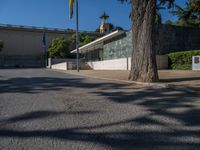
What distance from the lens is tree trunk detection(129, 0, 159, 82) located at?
422 inches

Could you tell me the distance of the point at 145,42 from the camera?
10.8 m

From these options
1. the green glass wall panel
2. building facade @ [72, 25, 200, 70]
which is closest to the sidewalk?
building facade @ [72, 25, 200, 70]

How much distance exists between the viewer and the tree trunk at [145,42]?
35.1 feet

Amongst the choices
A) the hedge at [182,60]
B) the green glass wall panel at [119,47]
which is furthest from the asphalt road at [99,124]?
the green glass wall panel at [119,47]

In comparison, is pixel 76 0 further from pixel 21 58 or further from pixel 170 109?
pixel 21 58

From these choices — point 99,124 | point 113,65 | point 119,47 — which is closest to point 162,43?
point 119,47

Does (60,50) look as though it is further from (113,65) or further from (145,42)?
(145,42)

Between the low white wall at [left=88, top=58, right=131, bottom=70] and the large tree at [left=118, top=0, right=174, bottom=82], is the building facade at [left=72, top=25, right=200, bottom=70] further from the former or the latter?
the large tree at [left=118, top=0, right=174, bottom=82]

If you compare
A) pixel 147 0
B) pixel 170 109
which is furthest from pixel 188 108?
pixel 147 0

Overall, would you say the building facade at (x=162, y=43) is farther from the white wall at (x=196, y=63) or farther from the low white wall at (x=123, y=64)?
the white wall at (x=196, y=63)

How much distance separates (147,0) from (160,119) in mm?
7488

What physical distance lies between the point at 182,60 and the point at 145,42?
450 inches

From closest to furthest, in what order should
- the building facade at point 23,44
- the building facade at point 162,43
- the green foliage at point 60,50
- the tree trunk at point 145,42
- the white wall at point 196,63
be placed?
the tree trunk at point 145,42, the white wall at point 196,63, the building facade at point 162,43, the green foliage at point 60,50, the building facade at point 23,44

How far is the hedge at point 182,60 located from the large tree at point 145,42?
10.1 meters
